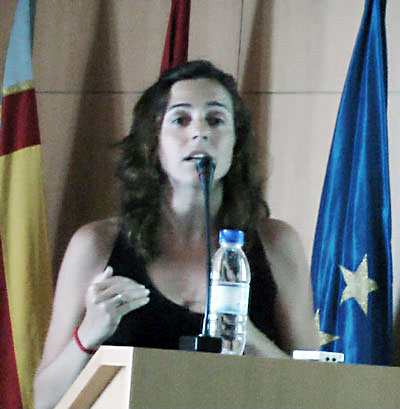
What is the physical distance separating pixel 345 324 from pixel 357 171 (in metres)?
0.54

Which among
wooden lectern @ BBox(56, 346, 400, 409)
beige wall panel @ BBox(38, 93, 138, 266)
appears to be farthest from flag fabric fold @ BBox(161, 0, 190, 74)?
wooden lectern @ BBox(56, 346, 400, 409)

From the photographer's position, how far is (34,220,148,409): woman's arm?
3146 millimetres

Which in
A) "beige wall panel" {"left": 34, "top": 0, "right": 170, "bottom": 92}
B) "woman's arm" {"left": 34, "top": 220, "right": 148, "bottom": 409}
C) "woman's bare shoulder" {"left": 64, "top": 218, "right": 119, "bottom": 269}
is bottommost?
"woman's arm" {"left": 34, "top": 220, "right": 148, "bottom": 409}

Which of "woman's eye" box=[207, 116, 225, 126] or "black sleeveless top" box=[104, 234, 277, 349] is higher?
"woman's eye" box=[207, 116, 225, 126]

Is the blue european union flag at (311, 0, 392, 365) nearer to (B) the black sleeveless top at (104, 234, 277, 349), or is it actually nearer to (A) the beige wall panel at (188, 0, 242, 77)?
(B) the black sleeveless top at (104, 234, 277, 349)

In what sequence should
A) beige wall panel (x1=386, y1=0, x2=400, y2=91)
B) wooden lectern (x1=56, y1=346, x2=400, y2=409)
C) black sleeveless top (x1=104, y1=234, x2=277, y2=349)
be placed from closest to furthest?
wooden lectern (x1=56, y1=346, x2=400, y2=409)
black sleeveless top (x1=104, y1=234, x2=277, y2=349)
beige wall panel (x1=386, y1=0, x2=400, y2=91)

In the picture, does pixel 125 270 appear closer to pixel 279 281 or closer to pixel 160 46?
pixel 279 281

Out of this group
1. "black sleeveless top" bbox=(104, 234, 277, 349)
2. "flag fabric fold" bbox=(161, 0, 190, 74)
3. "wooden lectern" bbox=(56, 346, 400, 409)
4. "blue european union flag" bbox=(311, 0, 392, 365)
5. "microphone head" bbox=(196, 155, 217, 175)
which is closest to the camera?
"wooden lectern" bbox=(56, 346, 400, 409)

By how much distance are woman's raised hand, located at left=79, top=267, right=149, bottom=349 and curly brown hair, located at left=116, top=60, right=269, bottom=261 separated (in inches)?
5.5

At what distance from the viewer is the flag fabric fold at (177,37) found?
3.52 m

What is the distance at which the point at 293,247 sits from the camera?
3.40 metres

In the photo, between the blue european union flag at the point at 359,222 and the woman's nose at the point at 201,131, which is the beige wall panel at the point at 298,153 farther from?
the woman's nose at the point at 201,131

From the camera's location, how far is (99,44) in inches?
144

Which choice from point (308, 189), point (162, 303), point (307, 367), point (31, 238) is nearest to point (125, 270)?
point (162, 303)
